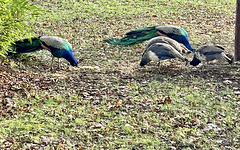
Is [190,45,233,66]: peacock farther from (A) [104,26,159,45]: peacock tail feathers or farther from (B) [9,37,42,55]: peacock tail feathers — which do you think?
(B) [9,37,42,55]: peacock tail feathers

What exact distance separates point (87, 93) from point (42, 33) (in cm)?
635

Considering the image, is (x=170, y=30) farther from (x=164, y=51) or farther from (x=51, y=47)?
(x=51, y=47)

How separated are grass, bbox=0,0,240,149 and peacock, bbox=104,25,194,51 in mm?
304

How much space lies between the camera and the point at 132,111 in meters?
6.90

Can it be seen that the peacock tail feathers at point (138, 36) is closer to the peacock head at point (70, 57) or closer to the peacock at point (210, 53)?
the peacock at point (210, 53)

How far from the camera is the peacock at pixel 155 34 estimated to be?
10.6m

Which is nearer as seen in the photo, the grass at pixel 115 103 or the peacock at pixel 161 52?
the grass at pixel 115 103

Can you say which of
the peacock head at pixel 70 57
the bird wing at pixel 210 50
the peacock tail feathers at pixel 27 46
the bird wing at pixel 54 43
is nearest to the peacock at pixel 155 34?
the bird wing at pixel 210 50

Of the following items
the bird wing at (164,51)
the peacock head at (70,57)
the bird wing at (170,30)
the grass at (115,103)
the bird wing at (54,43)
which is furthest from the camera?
the bird wing at (170,30)

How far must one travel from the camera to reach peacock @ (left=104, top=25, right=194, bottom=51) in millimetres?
10641

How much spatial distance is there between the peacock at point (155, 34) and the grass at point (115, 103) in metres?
0.30

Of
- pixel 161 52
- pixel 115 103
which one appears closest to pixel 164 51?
pixel 161 52

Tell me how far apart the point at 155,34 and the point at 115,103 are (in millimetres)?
4434

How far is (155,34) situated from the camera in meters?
11.1
